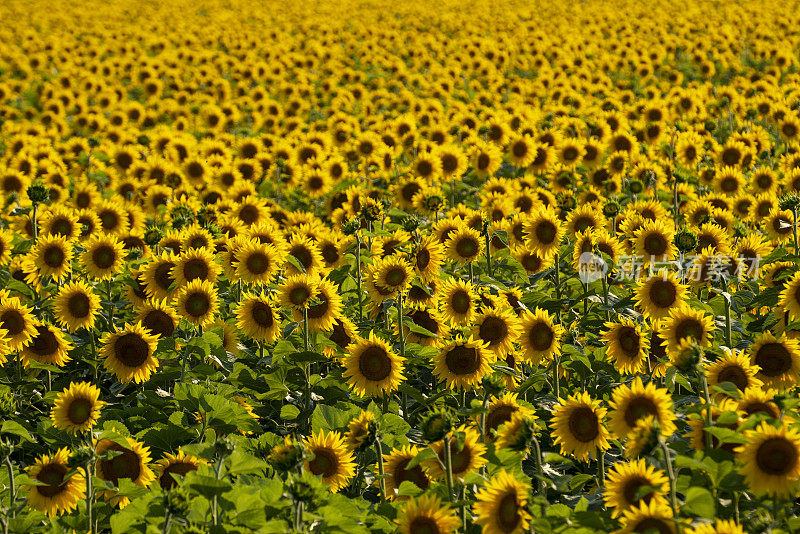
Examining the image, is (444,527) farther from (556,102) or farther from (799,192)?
(556,102)

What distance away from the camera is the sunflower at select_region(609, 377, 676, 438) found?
12.9 feet

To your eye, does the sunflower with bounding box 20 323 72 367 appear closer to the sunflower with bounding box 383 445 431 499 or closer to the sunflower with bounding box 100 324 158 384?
the sunflower with bounding box 100 324 158 384

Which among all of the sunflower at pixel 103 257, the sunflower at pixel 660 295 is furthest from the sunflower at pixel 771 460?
the sunflower at pixel 103 257

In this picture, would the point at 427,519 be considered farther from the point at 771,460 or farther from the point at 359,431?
the point at 771,460

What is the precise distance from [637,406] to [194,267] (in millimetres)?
3613

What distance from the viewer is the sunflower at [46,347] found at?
5891 millimetres

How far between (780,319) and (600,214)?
202 centimetres

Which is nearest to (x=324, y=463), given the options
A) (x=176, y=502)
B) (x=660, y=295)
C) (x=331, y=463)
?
(x=331, y=463)

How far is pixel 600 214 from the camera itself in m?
7.33

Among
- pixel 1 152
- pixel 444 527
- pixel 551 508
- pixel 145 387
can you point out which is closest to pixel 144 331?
pixel 145 387

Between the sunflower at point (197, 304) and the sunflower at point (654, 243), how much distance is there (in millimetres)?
3347

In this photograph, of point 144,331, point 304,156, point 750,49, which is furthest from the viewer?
point 750,49

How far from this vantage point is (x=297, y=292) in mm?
5742

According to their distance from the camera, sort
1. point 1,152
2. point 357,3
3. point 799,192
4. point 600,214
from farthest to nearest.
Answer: point 357,3, point 1,152, point 799,192, point 600,214
